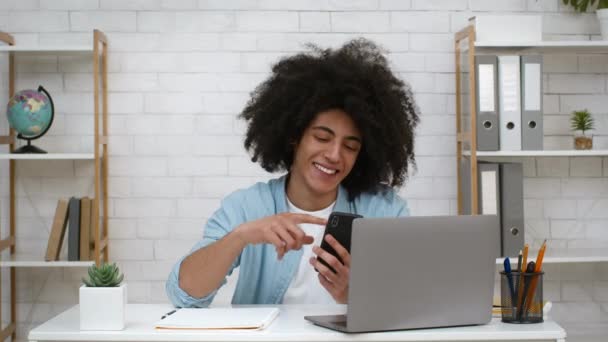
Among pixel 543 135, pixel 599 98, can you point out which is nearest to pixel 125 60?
pixel 543 135

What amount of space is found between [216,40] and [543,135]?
149 centimetres

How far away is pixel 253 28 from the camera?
3.81 m

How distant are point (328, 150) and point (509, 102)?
1428 millimetres

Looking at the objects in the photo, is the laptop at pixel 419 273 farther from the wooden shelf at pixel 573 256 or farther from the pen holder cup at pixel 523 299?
the wooden shelf at pixel 573 256

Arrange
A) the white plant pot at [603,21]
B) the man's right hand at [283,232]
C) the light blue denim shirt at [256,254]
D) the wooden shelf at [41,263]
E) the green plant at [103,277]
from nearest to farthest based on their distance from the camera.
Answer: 1. the green plant at [103,277]
2. the man's right hand at [283,232]
3. the light blue denim shirt at [256,254]
4. the wooden shelf at [41,263]
5. the white plant pot at [603,21]

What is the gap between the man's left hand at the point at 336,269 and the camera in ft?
6.59

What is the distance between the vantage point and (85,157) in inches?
139

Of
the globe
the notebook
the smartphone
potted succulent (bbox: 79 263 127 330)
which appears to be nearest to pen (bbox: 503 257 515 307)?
the smartphone

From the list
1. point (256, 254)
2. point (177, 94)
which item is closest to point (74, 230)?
point (177, 94)

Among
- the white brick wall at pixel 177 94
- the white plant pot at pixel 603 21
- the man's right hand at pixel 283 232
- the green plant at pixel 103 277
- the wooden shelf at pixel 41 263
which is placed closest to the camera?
the green plant at pixel 103 277

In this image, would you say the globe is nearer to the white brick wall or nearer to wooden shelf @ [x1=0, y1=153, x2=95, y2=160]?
wooden shelf @ [x1=0, y1=153, x2=95, y2=160]

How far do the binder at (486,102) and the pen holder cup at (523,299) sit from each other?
5.64ft

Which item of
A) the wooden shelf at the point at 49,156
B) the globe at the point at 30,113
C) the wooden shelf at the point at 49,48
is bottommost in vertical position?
the wooden shelf at the point at 49,156

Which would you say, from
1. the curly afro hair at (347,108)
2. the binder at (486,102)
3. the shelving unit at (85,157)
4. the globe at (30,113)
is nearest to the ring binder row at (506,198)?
the binder at (486,102)
